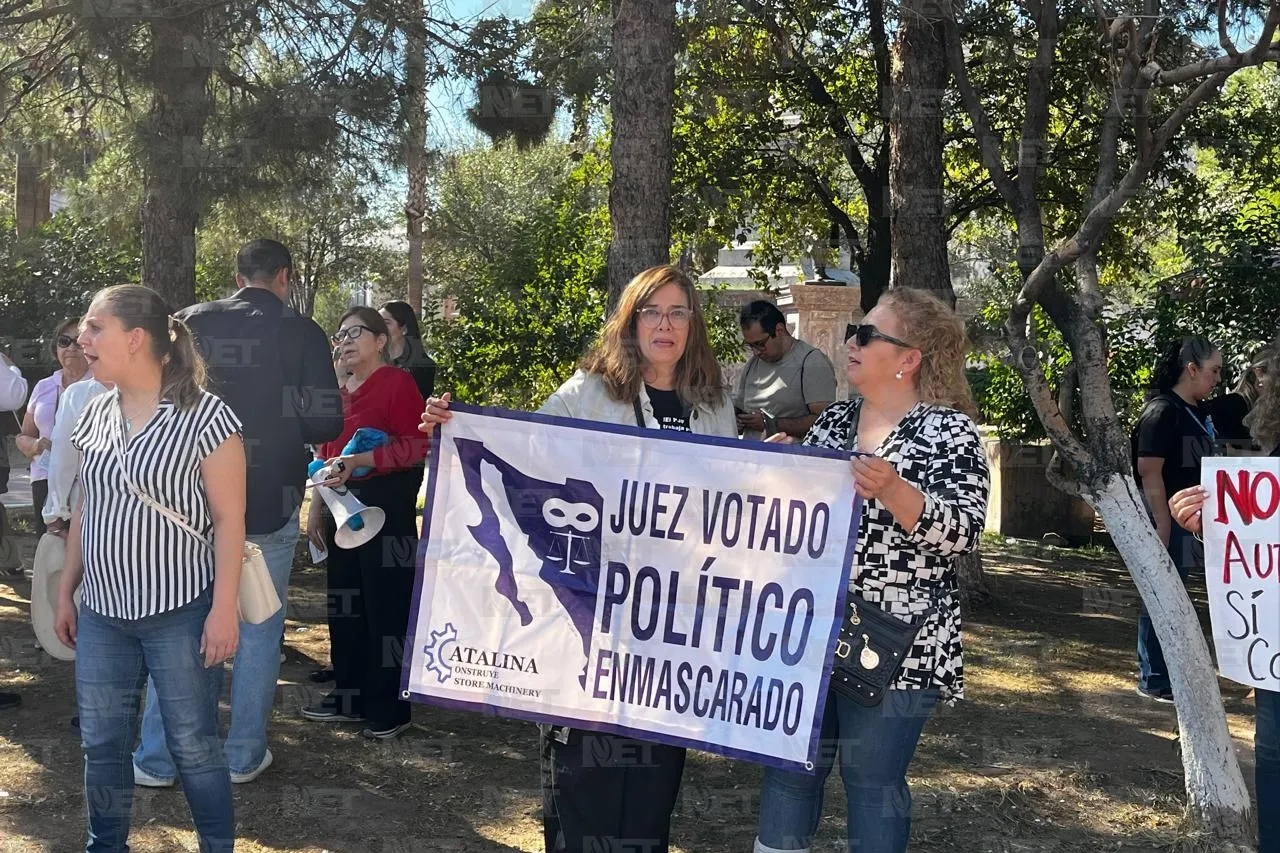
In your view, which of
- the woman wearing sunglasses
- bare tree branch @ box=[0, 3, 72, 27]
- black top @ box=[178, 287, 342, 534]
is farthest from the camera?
bare tree branch @ box=[0, 3, 72, 27]

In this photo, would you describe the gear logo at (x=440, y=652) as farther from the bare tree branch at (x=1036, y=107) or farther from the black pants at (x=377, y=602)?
the bare tree branch at (x=1036, y=107)

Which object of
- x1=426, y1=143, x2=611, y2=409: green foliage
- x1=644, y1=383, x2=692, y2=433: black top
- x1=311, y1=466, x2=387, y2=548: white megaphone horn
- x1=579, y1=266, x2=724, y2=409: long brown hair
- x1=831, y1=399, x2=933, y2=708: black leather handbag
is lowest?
x1=831, y1=399, x2=933, y2=708: black leather handbag

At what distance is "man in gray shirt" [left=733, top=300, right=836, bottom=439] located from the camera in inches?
292

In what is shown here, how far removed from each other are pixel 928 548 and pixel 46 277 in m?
20.1

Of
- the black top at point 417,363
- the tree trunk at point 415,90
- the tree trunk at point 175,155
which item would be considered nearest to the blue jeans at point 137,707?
the black top at point 417,363

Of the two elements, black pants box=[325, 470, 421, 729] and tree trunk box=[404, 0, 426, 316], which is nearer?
black pants box=[325, 470, 421, 729]

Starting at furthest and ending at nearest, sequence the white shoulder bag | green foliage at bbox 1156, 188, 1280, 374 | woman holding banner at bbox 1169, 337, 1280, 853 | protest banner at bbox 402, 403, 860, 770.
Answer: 1. green foliage at bbox 1156, 188, 1280, 374
2. woman holding banner at bbox 1169, 337, 1280, 853
3. the white shoulder bag
4. protest banner at bbox 402, 403, 860, 770

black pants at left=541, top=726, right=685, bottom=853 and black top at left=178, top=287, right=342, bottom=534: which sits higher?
black top at left=178, top=287, right=342, bottom=534

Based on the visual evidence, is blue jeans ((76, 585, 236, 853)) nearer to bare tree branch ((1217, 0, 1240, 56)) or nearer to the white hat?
the white hat

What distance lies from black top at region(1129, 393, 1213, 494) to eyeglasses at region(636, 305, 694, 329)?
3768 millimetres

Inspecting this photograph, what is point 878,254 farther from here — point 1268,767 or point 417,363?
point 1268,767

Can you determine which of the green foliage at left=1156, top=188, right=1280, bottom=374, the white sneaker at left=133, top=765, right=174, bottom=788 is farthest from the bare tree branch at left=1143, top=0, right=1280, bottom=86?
the green foliage at left=1156, top=188, right=1280, bottom=374

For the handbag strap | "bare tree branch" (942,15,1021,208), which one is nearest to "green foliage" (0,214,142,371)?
"bare tree branch" (942,15,1021,208)

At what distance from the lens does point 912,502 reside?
3338 millimetres
